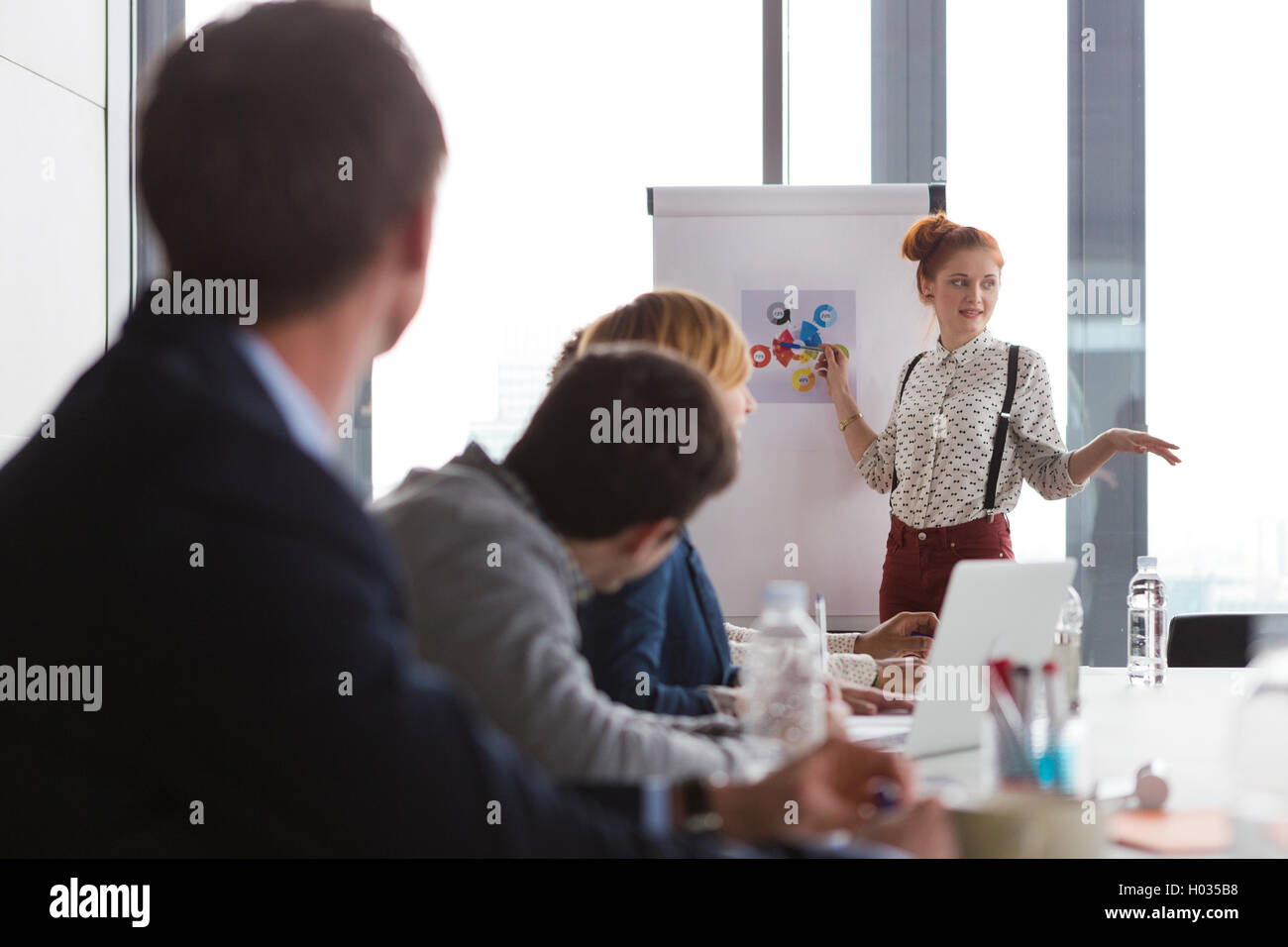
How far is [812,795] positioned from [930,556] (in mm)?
2196

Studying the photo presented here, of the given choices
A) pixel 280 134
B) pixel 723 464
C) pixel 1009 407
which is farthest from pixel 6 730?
pixel 1009 407

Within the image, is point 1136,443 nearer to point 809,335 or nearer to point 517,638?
point 809,335

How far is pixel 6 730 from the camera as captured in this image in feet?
2.40

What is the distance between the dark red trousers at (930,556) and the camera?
284 cm

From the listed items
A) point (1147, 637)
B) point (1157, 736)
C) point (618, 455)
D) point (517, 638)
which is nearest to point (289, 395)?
point (517, 638)

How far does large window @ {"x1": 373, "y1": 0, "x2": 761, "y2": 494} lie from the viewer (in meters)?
3.65

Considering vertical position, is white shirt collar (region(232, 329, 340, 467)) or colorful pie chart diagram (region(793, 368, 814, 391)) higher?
colorful pie chart diagram (region(793, 368, 814, 391))

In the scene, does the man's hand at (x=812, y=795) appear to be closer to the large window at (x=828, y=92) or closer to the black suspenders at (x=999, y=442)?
the black suspenders at (x=999, y=442)

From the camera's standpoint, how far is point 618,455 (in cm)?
108

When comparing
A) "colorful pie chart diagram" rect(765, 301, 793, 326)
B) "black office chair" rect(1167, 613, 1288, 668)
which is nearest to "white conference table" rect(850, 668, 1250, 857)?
"black office chair" rect(1167, 613, 1288, 668)

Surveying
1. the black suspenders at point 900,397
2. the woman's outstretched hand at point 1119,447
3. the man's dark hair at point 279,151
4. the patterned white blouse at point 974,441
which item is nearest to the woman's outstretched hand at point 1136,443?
the woman's outstretched hand at point 1119,447

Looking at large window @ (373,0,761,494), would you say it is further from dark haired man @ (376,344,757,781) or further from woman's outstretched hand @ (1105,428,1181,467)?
dark haired man @ (376,344,757,781)

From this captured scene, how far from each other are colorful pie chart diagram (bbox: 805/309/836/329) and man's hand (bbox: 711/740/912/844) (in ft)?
8.67

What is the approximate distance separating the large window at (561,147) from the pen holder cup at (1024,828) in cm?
297
